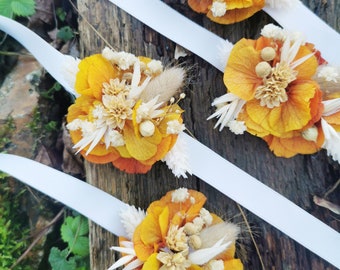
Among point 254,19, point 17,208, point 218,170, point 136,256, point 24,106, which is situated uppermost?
point 254,19

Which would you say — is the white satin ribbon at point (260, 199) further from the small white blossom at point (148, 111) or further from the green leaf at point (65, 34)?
the green leaf at point (65, 34)

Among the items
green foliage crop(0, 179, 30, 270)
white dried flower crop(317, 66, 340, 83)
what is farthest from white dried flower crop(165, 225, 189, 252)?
green foliage crop(0, 179, 30, 270)

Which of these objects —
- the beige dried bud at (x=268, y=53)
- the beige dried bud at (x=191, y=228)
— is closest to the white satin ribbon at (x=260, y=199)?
the beige dried bud at (x=191, y=228)

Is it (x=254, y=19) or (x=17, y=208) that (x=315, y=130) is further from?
(x=17, y=208)

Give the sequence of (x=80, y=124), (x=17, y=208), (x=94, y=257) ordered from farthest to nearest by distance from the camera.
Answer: (x=17, y=208)
(x=94, y=257)
(x=80, y=124)

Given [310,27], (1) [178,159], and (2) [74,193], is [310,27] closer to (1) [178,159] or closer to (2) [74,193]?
(1) [178,159]

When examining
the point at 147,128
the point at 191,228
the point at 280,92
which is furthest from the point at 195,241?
the point at 280,92

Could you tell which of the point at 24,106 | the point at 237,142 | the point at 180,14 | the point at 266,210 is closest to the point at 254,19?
the point at 180,14
